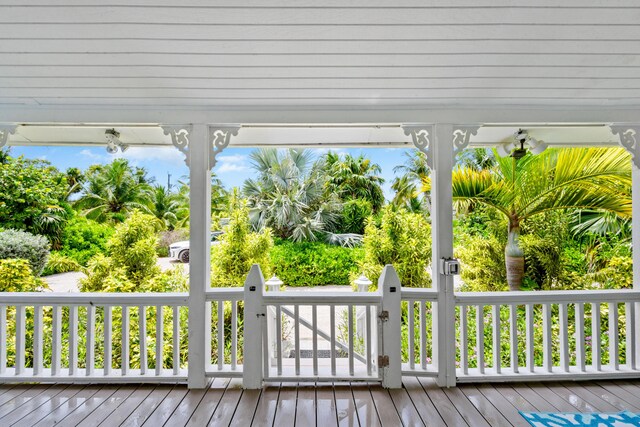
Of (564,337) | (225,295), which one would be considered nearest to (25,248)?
(225,295)

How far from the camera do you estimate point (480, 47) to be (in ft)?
6.99

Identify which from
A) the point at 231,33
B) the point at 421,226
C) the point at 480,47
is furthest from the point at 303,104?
the point at 421,226

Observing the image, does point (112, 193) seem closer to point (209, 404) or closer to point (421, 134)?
point (209, 404)

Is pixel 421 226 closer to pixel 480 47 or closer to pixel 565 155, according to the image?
pixel 565 155

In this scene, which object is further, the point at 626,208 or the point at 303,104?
the point at 626,208

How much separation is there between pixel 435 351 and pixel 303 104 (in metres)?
2.20

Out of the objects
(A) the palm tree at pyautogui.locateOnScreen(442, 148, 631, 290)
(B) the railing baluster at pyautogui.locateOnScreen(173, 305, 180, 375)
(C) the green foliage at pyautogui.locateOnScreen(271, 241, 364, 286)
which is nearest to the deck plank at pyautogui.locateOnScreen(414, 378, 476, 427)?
(B) the railing baluster at pyautogui.locateOnScreen(173, 305, 180, 375)

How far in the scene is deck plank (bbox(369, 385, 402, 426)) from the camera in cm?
227

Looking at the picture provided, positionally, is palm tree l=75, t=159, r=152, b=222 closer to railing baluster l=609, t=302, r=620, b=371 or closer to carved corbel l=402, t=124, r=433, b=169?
carved corbel l=402, t=124, r=433, b=169

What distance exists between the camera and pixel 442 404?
250 cm

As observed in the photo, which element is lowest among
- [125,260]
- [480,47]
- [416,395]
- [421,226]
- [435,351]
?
[416,395]

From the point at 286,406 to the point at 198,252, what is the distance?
51.4 inches

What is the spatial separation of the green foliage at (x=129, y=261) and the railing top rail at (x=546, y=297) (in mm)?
4083

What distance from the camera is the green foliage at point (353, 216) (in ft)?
37.1
